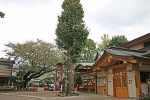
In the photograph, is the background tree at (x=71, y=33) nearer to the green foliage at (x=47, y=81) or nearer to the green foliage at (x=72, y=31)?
the green foliage at (x=72, y=31)

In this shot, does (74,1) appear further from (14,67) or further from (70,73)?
(14,67)

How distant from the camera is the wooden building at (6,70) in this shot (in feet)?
102

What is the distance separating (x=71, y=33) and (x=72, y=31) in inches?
10.4

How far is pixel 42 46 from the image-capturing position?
28844mm

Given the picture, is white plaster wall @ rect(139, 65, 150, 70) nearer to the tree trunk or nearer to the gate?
the gate

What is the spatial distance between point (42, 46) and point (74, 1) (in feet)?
45.5

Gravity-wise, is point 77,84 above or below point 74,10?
below

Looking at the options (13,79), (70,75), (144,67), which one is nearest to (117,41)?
(70,75)

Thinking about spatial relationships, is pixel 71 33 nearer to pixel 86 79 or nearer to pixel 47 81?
pixel 86 79

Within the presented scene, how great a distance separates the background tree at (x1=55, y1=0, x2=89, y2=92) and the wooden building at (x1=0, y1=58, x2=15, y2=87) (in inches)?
753

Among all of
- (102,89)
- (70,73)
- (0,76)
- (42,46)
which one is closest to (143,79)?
(102,89)

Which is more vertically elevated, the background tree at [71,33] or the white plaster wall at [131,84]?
the background tree at [71,33]

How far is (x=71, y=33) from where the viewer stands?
15953mm

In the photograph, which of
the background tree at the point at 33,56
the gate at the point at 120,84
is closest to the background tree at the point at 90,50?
the background tree at the point at 33,56
